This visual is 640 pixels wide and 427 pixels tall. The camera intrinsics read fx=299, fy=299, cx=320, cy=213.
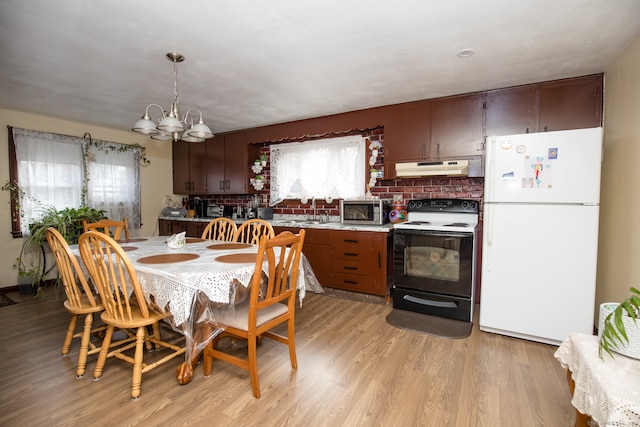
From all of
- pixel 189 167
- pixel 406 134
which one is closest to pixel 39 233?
pixel 189 167

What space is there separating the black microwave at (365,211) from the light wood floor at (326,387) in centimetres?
131

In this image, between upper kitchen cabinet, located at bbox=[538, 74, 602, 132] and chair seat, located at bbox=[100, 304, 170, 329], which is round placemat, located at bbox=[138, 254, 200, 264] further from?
upper kitchen cabinet, located at bbox=[538, 74, 602, 132]

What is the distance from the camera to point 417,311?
9.59 feet

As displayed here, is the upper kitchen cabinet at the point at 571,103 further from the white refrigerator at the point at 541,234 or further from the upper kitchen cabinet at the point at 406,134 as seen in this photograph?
the upper kitchen cabinet at the point at 406,134

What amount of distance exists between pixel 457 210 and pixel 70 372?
3.47 meters

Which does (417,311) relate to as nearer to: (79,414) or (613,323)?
(613,323)

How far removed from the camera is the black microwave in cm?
336

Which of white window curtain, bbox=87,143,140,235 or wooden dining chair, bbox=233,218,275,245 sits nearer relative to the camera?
wooden dining chair, bbox=233,218,275,245

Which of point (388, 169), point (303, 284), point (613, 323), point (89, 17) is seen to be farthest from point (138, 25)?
point (613, 323)

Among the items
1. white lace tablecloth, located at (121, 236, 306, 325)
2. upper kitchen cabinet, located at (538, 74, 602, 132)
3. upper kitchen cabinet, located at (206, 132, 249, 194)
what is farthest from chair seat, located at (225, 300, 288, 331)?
upper kitchen cabinet, located at (206, 132, 249, 194)

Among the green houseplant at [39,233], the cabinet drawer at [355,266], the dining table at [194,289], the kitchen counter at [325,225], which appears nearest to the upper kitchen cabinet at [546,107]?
the kitchen counter at [325,225]

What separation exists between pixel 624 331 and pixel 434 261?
1.75 metres

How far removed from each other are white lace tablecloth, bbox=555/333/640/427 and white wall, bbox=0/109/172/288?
5473 millimetres

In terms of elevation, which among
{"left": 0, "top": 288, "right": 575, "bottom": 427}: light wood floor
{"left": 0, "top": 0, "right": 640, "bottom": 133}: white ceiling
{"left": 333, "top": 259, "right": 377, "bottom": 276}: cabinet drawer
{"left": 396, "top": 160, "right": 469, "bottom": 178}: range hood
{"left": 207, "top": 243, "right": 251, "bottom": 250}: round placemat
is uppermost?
{"left": 0, "top": 0, "right": 640, "bottom": 133}: white ceiling
